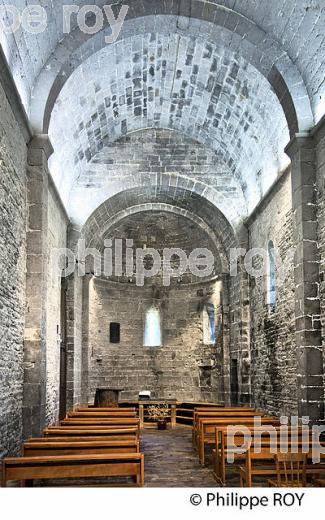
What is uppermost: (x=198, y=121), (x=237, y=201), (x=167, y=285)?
(x=198, y=121)

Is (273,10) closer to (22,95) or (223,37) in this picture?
(223,37)

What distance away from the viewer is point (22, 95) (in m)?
11.0

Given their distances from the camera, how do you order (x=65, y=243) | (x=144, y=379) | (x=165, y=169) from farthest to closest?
(x=144, y=379)
(x=165, y=169)
(x=65, y=243)

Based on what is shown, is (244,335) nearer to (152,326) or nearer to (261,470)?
(152,326)

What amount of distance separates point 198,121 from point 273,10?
5.97 m

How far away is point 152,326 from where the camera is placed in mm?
22875

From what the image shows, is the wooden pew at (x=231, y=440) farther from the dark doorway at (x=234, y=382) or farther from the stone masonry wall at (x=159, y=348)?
the stone masonry wall at (x=159, y=348)

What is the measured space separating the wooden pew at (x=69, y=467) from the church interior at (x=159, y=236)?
0.02 metres

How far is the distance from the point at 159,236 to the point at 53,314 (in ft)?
28.1

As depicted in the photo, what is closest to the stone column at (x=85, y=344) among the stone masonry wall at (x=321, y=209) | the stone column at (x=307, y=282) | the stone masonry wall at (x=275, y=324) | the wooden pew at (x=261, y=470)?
the stone masonry wall at (x=275, y=324)

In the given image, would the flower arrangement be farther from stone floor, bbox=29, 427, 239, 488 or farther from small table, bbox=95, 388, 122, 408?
stone floor, bbox=29, 427, 239, 488

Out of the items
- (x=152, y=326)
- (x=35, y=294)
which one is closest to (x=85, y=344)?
(x=152, y=326)

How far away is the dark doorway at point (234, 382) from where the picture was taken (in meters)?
18.3
